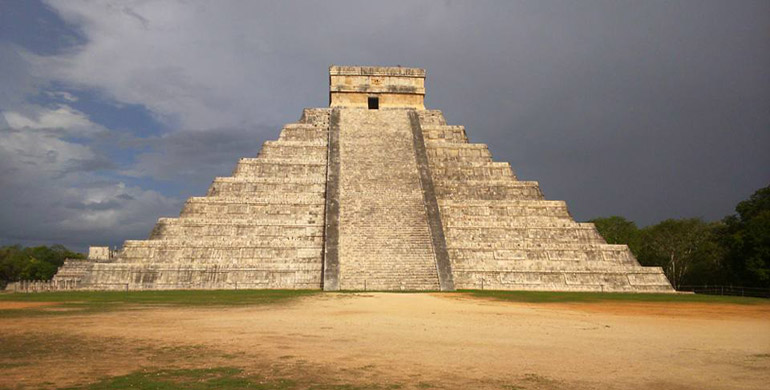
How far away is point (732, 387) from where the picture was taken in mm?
6488

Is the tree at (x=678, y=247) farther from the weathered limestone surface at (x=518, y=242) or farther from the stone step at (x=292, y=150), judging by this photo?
the stone step at (x=292, y=150)

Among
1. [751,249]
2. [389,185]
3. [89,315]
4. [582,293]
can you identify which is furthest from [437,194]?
[89,315]

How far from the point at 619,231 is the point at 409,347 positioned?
167 ft

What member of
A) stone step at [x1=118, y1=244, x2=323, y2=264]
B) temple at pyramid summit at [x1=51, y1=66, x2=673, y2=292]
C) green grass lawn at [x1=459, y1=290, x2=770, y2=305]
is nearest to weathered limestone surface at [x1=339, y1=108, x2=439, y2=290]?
temple at pyramid summit at [x1=51, y1=66, x2=673, y2=292]

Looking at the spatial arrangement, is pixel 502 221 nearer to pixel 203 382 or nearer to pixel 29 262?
pixel 203 382

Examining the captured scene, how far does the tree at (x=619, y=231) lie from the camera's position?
50.9 meters

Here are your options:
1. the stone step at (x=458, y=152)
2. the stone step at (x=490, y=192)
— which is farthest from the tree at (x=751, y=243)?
the stone step at (x=458, y=152)

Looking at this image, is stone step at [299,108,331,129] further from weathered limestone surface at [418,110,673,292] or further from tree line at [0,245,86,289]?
tree line at [0,245,86,289]

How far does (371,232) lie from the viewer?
80.3 ft

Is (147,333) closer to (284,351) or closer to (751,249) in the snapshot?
(284,351)

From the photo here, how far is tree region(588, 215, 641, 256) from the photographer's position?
50.9m

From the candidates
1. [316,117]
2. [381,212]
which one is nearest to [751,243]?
[381,212]

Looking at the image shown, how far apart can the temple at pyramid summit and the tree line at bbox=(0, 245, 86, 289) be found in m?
51.8

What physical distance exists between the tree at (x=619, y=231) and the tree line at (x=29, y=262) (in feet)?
212
